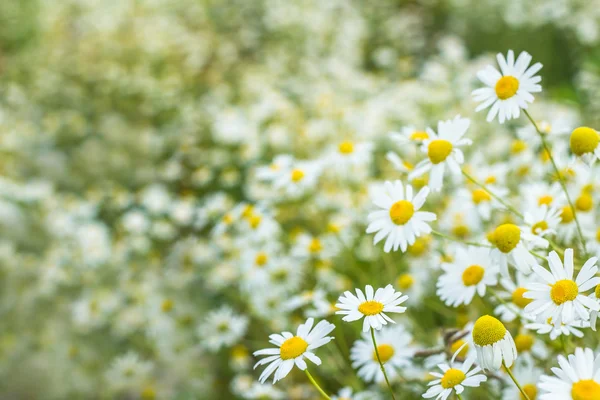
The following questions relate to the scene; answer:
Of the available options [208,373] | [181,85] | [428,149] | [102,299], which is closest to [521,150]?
[428,149]

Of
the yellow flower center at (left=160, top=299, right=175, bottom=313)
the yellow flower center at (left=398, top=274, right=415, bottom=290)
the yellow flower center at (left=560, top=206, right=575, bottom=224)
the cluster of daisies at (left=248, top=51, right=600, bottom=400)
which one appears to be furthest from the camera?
the yellow flower center at (left=160, top=299, right=175, bottom=313)

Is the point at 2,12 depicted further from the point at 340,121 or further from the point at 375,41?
the point at 340,121

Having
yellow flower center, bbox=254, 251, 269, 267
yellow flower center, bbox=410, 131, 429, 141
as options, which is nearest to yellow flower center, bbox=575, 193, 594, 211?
yellow flower center, bbox=410, 131, 429, 141

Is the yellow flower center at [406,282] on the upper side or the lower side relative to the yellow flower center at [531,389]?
upper

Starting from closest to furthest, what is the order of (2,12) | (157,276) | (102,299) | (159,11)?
1. (102,299)
2. (157,276)
3. (159,11)
4. (2,12)

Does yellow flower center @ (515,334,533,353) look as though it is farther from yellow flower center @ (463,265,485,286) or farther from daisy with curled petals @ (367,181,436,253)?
daisy with curled petals @ (367,181,436,253)

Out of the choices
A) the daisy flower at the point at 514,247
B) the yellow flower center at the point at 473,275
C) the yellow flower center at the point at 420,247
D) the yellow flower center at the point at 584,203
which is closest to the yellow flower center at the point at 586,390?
the daisy flower at the point at 514,247

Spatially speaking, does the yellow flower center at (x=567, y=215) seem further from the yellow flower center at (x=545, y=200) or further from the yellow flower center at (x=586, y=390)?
the yellow flower center at (x=586, y=390)
